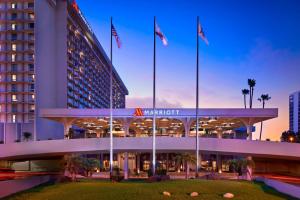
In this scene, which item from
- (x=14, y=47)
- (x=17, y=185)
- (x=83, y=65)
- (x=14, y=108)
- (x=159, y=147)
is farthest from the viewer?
(x=83, y=65)

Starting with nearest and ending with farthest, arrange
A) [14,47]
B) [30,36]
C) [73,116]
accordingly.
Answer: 1. [73,116]
2. [30,36]
3. [14,47]

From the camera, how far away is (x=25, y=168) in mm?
63719

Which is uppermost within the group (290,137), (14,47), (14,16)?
(14,16)

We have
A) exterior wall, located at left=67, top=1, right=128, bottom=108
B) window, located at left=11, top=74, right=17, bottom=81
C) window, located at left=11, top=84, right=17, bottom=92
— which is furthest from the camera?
exterior wall, located at left=67, top=1, right=128, bottom=108

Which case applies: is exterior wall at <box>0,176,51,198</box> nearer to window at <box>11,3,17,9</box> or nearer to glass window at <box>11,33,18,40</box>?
glass window at <box>11,33,18,40</box>

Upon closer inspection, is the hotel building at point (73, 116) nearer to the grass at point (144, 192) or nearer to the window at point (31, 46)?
the window at point (31, 46)

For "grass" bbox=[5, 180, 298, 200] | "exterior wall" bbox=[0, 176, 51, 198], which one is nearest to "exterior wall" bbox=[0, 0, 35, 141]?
"exterior wall" bbox=[0, 176, 51, 198]

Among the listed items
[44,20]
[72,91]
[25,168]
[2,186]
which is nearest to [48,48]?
[44,20]

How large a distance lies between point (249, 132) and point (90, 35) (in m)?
80.5

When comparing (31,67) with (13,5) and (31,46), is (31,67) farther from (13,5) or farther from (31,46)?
(13,5)

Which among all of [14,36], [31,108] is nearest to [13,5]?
[14,36]

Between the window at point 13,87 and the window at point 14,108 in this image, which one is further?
the window at point 13,87

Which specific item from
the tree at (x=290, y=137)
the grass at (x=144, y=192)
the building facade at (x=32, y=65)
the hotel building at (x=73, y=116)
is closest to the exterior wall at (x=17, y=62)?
the building facade at (x=32, y=65)

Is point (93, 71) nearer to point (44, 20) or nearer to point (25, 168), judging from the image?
point (44, 20)
